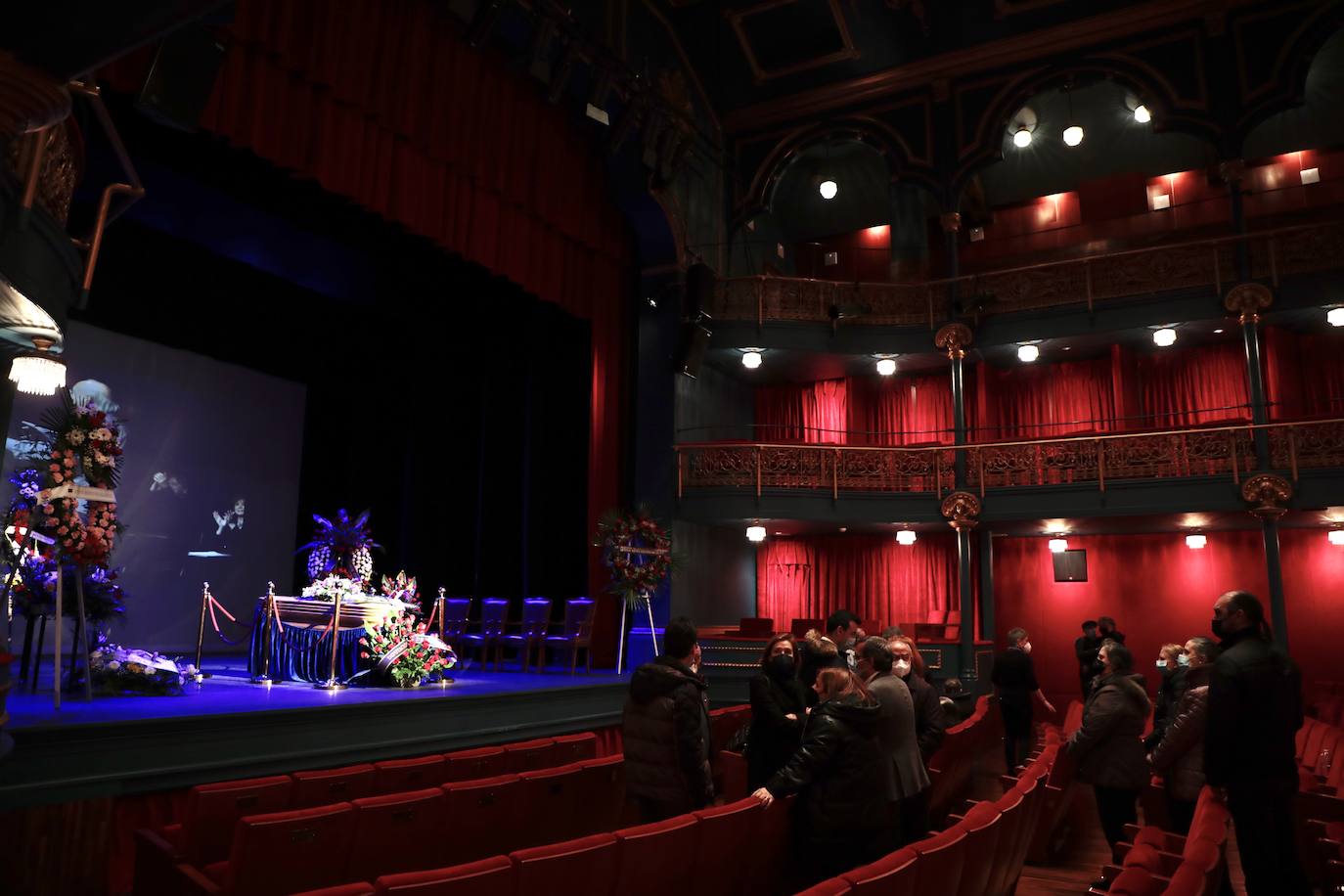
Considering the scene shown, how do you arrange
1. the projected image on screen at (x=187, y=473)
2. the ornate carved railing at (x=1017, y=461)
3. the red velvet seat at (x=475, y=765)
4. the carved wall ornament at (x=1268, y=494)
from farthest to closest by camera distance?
the ornate carved railing at (x=1017, y=461)
the carved wall ornament at (x=1268, y=494)
the projected image on screen at (x=187, y=473)
the red velvet seat at (x=475, y=765)

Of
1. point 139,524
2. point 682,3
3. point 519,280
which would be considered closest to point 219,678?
point 139,524

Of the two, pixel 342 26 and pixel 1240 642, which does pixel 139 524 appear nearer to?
pixel 342 26

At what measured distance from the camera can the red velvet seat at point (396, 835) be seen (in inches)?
121

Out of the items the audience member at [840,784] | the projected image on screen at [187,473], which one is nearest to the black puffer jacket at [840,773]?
the audience member at [840,784]

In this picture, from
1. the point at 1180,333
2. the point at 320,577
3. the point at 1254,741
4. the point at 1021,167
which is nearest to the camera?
the point at 1254,741

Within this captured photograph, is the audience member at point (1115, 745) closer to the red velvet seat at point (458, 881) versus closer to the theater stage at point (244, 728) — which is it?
the red velvet seat at point (458, 881)

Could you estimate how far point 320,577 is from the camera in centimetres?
882

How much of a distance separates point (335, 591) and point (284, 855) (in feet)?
16.6

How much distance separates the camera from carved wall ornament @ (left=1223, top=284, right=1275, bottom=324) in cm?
1155

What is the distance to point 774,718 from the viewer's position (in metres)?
4.11

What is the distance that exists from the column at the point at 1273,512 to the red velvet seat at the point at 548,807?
9.91m

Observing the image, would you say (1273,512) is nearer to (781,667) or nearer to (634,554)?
(634,554)

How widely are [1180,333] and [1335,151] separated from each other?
4317 mm

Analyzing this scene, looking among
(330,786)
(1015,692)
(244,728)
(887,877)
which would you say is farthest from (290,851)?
(1015,692)
